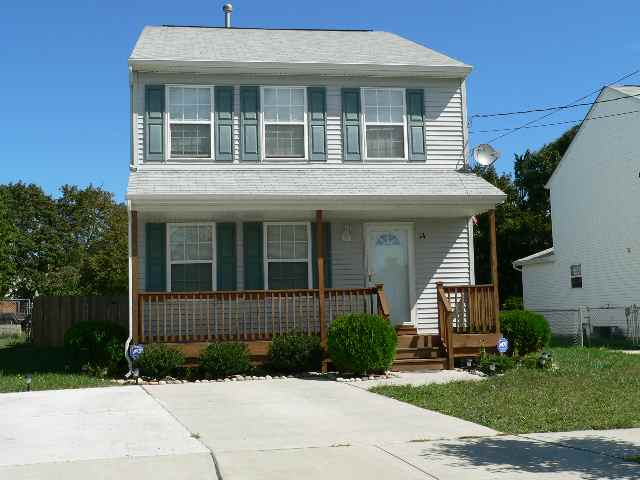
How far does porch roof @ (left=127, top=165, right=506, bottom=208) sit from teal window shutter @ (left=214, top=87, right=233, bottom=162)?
286 millimetres

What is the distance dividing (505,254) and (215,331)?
23.8 meters

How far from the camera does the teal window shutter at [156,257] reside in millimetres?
14156

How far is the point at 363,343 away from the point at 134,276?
4053mm

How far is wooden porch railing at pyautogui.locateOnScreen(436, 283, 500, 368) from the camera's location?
→ 44.3ft

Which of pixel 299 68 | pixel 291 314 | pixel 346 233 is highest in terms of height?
pixel 299 68

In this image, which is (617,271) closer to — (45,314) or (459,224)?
(459,224)

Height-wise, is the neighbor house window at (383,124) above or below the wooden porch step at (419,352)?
above

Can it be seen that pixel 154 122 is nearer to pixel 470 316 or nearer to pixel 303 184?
pixel 303 184

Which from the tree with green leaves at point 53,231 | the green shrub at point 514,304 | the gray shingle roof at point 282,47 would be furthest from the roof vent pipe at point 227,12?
the tree with green leaves at point 53,231

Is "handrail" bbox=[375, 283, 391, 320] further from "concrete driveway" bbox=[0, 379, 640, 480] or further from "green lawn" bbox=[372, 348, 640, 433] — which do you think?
"concrete driveway" bbox=[0, 379, 640, 480]

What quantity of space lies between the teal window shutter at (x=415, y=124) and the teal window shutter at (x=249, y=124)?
10.1ft

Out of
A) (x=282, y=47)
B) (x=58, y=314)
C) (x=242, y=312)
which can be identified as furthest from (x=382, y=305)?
(x=58, y=314)

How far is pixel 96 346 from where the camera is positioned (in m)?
13.0

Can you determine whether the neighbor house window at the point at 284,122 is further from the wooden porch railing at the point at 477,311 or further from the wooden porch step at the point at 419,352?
the wooden porch step at the point at 419,352
